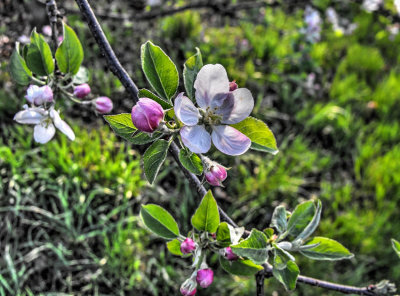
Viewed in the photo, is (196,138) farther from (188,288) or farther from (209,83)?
(188,288)

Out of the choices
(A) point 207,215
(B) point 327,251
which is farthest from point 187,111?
(B) point 327,251

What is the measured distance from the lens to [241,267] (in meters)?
0.68

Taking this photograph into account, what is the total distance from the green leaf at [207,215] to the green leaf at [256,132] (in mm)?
123

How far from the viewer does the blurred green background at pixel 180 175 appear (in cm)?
152

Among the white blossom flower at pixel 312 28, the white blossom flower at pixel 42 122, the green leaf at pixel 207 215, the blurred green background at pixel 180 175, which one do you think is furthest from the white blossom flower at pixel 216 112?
the white blossom flower at pixel 312 28

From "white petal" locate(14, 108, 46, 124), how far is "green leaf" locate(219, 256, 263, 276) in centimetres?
48

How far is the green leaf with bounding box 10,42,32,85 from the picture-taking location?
0.73m

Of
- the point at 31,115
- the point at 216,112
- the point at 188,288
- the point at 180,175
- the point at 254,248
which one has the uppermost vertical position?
the point at 216,112

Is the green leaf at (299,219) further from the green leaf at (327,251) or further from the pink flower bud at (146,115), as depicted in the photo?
the pink flower bud at (146,115)

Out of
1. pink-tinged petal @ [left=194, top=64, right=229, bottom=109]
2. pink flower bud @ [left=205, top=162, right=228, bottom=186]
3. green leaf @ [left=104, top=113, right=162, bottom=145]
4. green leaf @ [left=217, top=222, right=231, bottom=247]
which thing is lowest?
green leaf @ [left=217, top=222, right=231, bottom=247]

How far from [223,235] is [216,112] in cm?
24

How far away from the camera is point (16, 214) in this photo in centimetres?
149

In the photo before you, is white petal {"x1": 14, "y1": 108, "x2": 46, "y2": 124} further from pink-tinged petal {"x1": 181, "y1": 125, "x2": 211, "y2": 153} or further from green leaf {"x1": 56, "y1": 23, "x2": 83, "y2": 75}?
pink-tinged petal {"x1": 181, "y1": 125, "x2": 211, "y2": 153}

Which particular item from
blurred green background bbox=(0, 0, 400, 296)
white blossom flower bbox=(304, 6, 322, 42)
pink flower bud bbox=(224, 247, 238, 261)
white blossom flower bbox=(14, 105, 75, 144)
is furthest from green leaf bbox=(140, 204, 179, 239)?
white blossom flower bbox=(304, 6, 322, 42)
